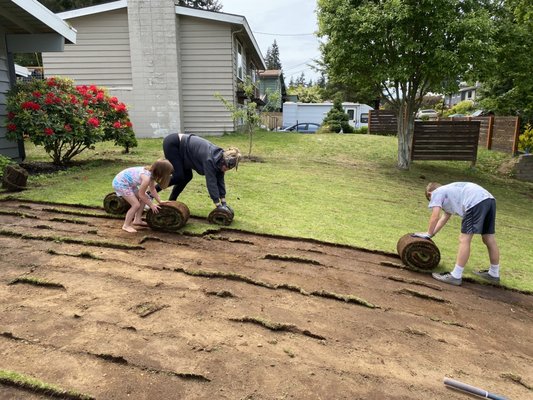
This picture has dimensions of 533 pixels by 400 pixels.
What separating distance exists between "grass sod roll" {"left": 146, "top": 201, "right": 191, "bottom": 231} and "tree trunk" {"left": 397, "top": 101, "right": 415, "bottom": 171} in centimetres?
1008

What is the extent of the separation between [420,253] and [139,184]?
3.53m

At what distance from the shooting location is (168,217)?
5.23 metres

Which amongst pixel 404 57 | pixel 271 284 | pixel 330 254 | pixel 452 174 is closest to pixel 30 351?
pixel 271 284

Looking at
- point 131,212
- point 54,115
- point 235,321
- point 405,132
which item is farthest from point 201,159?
point 405,132

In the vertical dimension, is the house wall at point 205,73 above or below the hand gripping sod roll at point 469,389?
above

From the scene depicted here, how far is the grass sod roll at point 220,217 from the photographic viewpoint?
564 cm

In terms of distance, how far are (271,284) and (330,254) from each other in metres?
1.33

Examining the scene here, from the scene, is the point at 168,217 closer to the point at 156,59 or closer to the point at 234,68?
the point at 156,59

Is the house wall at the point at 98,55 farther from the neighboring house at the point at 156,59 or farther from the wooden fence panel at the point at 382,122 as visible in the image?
the wooden fence panel at the point at 382,122

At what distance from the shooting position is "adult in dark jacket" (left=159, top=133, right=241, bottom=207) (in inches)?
210

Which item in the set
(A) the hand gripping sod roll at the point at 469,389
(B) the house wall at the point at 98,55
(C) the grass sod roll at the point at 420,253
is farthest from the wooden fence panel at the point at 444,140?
(A) the hand gripping sod roll at the point at 469,389

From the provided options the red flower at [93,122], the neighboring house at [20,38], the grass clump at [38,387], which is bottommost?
the grass clump at [38,387]

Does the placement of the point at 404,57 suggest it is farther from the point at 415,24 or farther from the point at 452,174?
the point at 452,174

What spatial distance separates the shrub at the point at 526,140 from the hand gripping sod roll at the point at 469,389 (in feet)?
50.3
